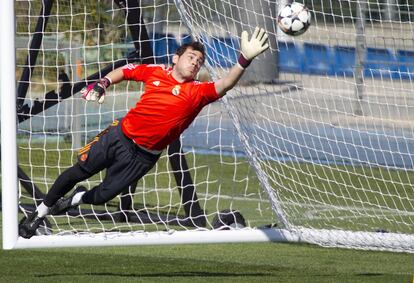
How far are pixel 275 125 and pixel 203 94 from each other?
2796 mm

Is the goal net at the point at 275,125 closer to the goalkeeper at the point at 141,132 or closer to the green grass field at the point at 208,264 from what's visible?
the green grass field at the point at 208,264

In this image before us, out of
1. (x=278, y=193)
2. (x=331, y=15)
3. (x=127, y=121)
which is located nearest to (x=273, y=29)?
(x=331, y=15)

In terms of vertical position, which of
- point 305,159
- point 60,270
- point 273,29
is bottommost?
point 60,270

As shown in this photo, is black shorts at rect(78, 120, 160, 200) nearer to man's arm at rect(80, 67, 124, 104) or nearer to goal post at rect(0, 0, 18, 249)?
man's arm at rect(80, 67, 124, 104)

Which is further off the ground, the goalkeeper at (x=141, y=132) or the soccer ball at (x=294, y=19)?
the soccer ball at (x=294, y=19)

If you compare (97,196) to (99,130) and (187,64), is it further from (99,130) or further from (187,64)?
(99,130)

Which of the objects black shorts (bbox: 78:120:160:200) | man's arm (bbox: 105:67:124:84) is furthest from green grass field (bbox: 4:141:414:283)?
man's arm (bbox: 105:67:124:84)

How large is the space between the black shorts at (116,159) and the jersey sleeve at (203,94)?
552mm

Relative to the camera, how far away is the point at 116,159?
28.2 ft

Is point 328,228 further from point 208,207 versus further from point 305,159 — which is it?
point 208,207

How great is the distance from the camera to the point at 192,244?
10.0 m

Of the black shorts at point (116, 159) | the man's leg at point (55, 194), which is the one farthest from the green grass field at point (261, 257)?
the black shorts at point (116, 159)

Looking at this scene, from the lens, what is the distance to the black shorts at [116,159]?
8.56 m

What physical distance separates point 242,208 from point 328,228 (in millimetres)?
2146
